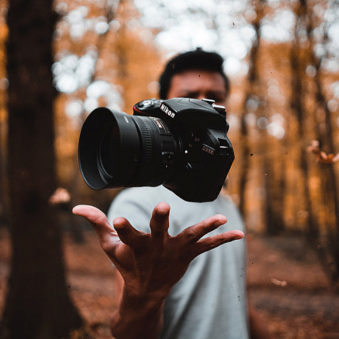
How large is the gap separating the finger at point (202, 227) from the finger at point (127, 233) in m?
0.11

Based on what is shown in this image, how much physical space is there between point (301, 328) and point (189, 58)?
4.57 m

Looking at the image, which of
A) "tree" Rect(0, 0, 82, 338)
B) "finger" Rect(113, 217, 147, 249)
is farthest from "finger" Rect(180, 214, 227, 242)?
"tree" Rect(0, 0, 82, 338)

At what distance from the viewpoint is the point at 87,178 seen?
887 millimetres

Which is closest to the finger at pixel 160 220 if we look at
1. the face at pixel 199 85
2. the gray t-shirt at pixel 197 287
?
the gray t-shirt at pixel 197 287

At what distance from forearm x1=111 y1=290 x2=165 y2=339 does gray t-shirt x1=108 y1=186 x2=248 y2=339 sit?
0.69 ft

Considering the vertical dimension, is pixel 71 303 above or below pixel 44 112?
below

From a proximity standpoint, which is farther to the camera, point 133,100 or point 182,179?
point 133,100

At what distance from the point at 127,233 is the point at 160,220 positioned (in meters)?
0.09

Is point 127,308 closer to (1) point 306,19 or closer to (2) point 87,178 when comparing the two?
(2) point 87,178

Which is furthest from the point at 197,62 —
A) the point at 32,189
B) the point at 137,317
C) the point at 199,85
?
the point at 32,189

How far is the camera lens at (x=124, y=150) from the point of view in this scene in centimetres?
80

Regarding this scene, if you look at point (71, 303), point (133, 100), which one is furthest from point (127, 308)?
point (133, 100)

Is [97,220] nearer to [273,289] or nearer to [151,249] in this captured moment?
[151,249]

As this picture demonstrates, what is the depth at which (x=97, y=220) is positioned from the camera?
0.82m
